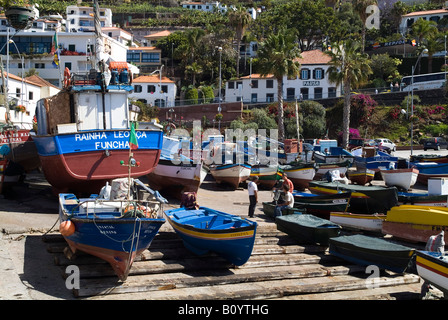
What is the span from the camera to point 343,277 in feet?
46.6

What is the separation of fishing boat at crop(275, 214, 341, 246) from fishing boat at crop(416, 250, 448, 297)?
408cm

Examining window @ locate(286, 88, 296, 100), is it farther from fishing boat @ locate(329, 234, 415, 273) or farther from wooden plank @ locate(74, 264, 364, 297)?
wooden plank @ locate(74, 264, 364, 297)

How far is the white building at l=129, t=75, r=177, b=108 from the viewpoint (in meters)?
64.6

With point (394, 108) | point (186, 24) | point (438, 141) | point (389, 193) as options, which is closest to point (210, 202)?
point (389, 193)

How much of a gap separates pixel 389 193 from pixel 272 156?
15.6 m

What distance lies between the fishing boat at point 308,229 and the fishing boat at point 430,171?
16.0 m

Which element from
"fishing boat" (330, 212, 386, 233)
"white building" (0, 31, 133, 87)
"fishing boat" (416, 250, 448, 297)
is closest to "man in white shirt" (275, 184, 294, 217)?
"fishing boat" (330, 212, 386, 233)

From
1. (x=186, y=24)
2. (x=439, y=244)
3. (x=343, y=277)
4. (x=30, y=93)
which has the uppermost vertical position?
(x=186, y=24)

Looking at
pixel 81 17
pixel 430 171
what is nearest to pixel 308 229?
pixel 430 171

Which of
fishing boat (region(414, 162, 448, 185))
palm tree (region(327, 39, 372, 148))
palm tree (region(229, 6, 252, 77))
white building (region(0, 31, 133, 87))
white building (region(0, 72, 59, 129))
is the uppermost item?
palm tree (region(229, 6, 252, 77))

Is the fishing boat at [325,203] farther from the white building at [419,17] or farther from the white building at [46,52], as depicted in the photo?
the white building at [419,17]

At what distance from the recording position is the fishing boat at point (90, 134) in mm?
18609

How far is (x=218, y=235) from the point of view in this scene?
13328 millimetres
